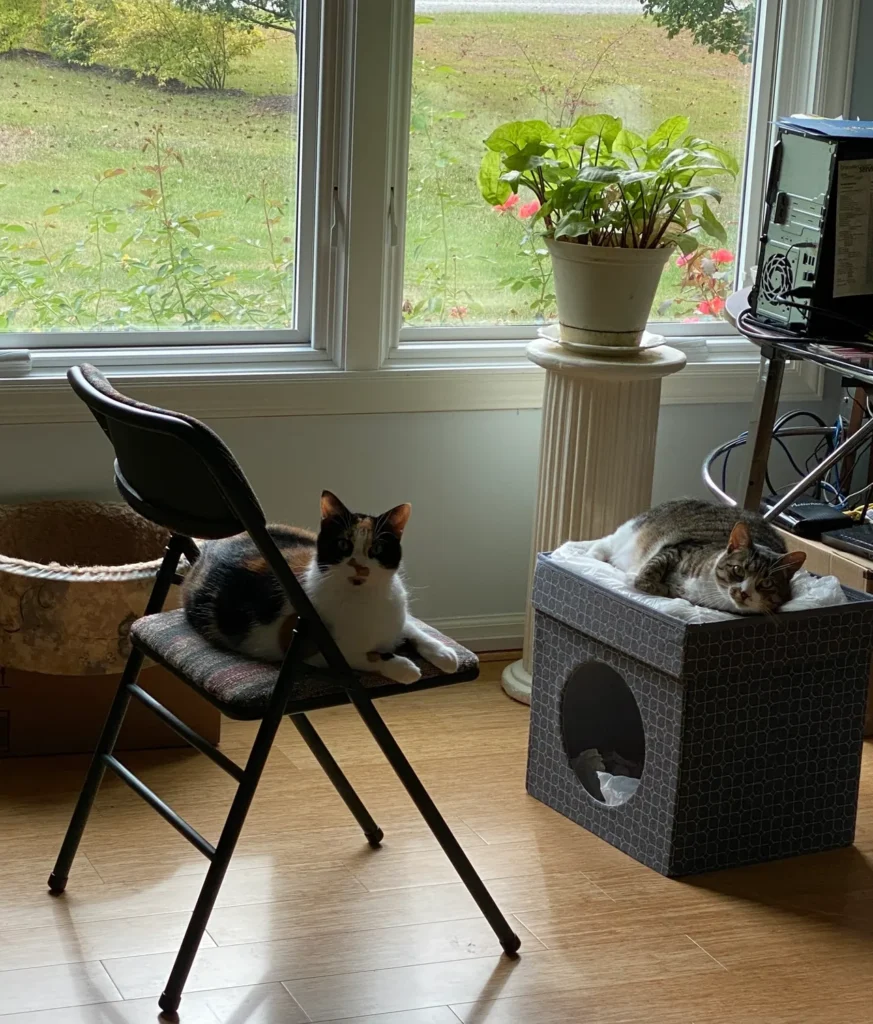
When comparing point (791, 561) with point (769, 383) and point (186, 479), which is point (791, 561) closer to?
point (769, 383)

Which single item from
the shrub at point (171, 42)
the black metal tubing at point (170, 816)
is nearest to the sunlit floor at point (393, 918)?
the black metal tubing at point (170, 816)

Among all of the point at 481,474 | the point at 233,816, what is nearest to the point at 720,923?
the point at 233,816

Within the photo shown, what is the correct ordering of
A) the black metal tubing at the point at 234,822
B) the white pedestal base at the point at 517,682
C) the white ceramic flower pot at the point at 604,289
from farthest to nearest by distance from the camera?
the white pedestal base at the point at 517,682 < the white ceramic flower pot at the point at 604,289 < the black metal tubing at the point at 234,822

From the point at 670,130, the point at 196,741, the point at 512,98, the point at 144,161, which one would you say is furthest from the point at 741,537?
the point at 144,161

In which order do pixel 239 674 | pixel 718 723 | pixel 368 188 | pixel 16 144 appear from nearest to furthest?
pixel 239 674 < pixel 718 723 < pixel 16 144 < pixel 368 188

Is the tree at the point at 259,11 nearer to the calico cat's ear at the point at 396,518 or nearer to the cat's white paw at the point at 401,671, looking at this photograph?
the calico cat's ear at the point at 396,518

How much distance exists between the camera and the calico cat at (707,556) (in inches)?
92.3

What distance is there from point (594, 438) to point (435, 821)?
1.14 m

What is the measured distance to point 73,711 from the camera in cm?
278

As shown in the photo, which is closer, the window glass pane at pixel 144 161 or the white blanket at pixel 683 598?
Answer: the white blanket at pixel 683 598

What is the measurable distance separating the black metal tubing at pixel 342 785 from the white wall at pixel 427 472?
0.88 metres

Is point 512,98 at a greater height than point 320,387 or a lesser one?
greater

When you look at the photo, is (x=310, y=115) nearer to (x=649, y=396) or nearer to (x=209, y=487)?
(x=649, y=396)

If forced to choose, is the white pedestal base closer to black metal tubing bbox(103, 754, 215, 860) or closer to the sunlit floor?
the sunlit floor
